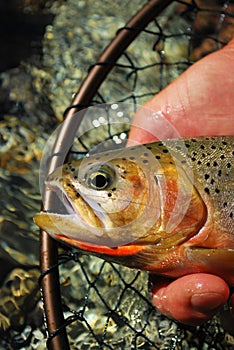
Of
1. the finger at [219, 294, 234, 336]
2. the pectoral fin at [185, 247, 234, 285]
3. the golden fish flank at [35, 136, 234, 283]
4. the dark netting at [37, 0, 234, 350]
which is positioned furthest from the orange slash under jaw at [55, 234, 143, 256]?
the finger at [219, 294, 234, 336]

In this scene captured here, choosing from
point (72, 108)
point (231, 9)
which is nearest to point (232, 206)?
point (72, 108)

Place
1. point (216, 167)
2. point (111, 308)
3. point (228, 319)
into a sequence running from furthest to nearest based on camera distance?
1. point (111, 308)
2. point (228, 319)
3. point (216, 167)

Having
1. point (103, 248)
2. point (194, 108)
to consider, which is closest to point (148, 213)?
point (103, 248)

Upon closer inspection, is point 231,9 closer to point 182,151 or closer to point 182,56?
point 182,56

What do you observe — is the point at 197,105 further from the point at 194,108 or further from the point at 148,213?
the point at 148,213

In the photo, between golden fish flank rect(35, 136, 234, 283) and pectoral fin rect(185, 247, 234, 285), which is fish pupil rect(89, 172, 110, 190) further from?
pectoral fin rect(185, 247, 234, 285)

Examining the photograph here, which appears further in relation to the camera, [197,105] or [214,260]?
[197,105]

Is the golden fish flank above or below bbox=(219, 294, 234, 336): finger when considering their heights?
above
